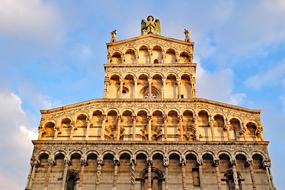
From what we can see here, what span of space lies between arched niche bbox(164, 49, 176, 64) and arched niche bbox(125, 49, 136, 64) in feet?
7.82

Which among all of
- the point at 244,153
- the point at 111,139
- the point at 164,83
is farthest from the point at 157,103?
the point at 244,153

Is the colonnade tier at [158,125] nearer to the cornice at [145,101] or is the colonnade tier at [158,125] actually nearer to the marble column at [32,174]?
the cornice at [145,101]

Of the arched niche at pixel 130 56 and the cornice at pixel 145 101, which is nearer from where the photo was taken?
the cornice at pixel 145 101

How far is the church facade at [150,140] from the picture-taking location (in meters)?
19.1

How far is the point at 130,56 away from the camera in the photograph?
25.9 meters

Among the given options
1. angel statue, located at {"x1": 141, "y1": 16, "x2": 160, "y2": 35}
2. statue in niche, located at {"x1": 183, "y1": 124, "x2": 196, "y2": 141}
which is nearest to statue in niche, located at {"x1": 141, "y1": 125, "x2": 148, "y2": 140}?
statue in niche, located at {"x1": 183, "y1": 124, "x2": 196, "y2": 141}

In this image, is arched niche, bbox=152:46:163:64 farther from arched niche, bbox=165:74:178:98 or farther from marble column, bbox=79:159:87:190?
marble column, bbox=79:159:87:190

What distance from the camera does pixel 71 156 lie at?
1967 cm

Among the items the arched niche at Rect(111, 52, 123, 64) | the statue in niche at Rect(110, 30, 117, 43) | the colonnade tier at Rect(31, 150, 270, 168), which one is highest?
the statue in niche at Rect(110, 30, 117, 43)

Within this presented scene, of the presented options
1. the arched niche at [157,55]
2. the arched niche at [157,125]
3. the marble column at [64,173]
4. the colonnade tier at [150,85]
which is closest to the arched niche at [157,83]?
the colonnade tier at [150,85]

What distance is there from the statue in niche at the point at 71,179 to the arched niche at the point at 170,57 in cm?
1065

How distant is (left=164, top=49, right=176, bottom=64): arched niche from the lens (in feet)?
83.7

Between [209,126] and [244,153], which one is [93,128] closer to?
[209,126]

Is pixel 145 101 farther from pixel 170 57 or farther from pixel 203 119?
pixel 170 57
